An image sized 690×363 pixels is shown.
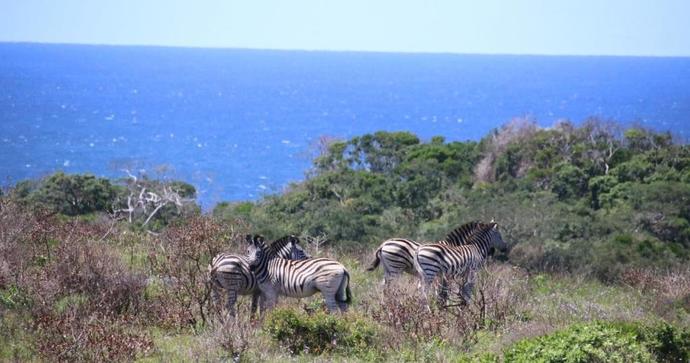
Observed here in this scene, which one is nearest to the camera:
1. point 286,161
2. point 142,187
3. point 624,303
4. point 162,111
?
point 624,303

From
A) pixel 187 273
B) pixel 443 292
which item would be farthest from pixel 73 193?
pixel 443 292

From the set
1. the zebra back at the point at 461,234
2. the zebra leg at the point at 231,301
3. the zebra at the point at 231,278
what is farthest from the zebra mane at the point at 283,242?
the zebra back at the point at 461,234

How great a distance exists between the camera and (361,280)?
17250 mm

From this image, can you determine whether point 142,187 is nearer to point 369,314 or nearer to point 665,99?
point 369,314

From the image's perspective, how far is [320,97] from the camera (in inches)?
7603

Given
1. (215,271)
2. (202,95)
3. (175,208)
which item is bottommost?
(202,95)

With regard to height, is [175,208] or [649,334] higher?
[649,334]

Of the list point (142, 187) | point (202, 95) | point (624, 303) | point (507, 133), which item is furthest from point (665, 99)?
point (624, 303)

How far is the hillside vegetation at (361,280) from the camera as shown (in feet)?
37.8

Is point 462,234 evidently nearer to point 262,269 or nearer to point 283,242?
point 283,242

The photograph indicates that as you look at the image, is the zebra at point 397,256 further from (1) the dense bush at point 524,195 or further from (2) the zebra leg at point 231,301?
(1) the dense bush at point 524,195

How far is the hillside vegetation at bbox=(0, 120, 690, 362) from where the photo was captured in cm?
1151

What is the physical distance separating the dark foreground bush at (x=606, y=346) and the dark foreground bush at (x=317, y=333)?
2452 millimetres

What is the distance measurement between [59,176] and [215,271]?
21298mm
